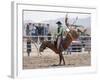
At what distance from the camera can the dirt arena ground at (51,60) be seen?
1.62m

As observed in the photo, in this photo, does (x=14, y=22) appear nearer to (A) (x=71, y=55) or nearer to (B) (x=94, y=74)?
(A) (x=71, y=55)

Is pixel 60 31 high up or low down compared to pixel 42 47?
up

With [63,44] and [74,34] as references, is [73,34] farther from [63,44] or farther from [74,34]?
[63,44]

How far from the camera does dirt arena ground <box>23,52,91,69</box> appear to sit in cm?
162

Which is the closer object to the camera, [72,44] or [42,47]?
[42,47]

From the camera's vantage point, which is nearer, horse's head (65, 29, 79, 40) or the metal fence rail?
the metal fence rail

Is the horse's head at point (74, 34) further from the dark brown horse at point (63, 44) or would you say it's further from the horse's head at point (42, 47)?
the horse's head at point (42, 47)

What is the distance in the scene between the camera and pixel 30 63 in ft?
5.31

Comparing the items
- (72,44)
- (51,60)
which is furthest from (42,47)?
(72,44)

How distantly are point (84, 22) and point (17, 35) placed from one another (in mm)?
524

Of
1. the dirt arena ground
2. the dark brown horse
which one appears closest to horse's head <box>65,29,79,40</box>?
the dark brown horse

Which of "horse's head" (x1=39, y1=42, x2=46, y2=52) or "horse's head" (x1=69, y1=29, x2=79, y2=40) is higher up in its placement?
"horse's head" (x1=69, y1=29, x2=79, y2=40)

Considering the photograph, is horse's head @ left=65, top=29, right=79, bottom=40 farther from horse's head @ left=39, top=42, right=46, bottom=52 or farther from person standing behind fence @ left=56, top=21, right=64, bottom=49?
horse's head @ left=39, top=42, right=46, bottom=52

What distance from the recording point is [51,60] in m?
1.68
